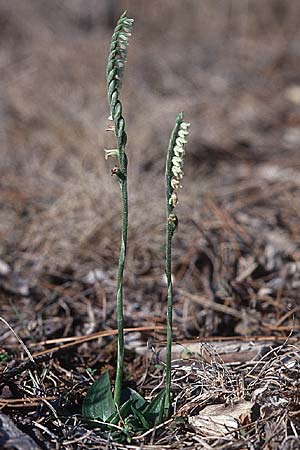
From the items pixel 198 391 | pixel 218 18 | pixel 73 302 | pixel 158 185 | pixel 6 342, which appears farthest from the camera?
pixel 218 18

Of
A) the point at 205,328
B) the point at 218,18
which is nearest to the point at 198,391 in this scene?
the point at 205,328

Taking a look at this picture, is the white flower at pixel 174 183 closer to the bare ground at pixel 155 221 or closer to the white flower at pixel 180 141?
the white flower at pixel 180 141

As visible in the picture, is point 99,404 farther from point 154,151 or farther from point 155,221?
point 154,151

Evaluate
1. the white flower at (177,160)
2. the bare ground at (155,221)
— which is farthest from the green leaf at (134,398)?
the white flower at (177,160)

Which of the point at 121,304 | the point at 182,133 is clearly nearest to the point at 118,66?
the point at 182,133

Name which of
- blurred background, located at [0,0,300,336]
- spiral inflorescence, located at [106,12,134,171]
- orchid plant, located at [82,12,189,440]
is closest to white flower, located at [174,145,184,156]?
orchid plant, located at [82,12,189,440]

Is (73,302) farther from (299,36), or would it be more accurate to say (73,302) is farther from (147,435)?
(299,36)

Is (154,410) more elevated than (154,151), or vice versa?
(154,151)

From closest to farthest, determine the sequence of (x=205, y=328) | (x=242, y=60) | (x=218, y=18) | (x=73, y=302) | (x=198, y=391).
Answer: (x=198, y=391) < (x=205, y=328) < (x=73, y=302) < (x=242, y=60) < (x=218, y=18)
